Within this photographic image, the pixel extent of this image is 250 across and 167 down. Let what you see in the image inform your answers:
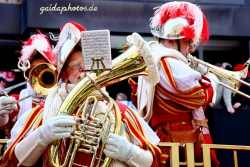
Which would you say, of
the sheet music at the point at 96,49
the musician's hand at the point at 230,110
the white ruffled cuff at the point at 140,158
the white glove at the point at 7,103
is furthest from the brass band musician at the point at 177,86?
the musician's hand at the point at 230,110

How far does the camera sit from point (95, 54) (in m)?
3.96

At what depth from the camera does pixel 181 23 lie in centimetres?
552

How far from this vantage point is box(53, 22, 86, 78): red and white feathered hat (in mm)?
4211

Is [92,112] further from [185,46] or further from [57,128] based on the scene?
[185,46]

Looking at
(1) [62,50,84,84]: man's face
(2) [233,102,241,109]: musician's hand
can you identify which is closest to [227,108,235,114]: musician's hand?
(2) [233,102,241,109]: musician's hand

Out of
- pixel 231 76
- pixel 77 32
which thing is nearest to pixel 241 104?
pixel 231 76

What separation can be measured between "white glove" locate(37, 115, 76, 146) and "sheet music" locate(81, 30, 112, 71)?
38cm

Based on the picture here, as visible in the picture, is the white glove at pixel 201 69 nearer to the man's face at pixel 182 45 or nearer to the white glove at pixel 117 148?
the man's face at pixel 182 45

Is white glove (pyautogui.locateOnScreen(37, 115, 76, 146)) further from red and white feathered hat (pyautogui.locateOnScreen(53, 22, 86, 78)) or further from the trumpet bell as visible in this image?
the trumpet bell

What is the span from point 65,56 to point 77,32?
339mm

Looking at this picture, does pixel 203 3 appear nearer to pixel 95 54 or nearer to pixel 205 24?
pixel 205 24

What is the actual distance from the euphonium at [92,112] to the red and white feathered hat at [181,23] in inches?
54.1

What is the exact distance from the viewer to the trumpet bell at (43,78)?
577 cm

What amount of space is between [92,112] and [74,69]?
425 mm
